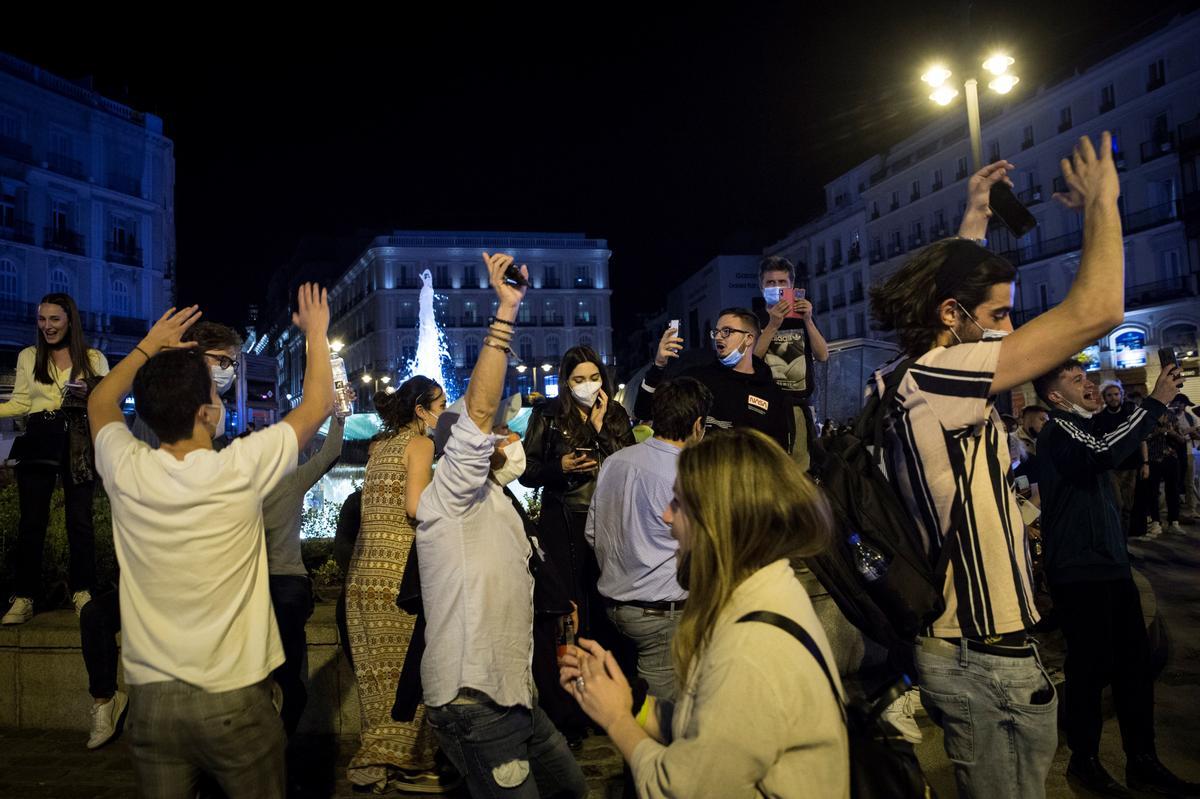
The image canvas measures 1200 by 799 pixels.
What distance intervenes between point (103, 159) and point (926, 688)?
5216 cm

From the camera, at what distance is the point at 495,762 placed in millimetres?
2906

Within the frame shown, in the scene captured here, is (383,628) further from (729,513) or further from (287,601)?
(729,513)

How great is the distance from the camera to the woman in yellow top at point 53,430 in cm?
507

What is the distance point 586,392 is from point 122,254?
157 feet

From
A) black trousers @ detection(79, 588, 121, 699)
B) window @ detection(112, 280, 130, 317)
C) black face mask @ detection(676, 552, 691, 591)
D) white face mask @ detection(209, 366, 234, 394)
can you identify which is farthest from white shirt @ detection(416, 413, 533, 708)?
window @ detection(112, 280, 130, 317)

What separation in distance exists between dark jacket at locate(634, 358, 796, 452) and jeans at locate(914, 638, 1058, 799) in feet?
8.50

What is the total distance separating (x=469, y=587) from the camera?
2.97 metres

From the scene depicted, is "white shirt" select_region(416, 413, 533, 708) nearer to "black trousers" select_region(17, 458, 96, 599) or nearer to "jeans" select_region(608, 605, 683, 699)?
"jeans" select_region(608, 605, 683, 699)

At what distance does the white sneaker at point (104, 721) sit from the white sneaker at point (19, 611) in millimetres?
1034

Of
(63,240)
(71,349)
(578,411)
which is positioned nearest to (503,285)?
(578,411)

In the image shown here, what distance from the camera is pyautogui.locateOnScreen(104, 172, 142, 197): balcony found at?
4481cm

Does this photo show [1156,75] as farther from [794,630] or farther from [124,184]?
[124,184]

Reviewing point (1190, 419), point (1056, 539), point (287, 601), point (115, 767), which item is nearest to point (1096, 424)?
point (1056, 539)

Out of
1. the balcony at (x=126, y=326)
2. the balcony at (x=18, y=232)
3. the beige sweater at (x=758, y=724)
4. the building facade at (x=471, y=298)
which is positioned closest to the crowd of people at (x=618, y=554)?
the beige sweater at (x=758, y=724)
